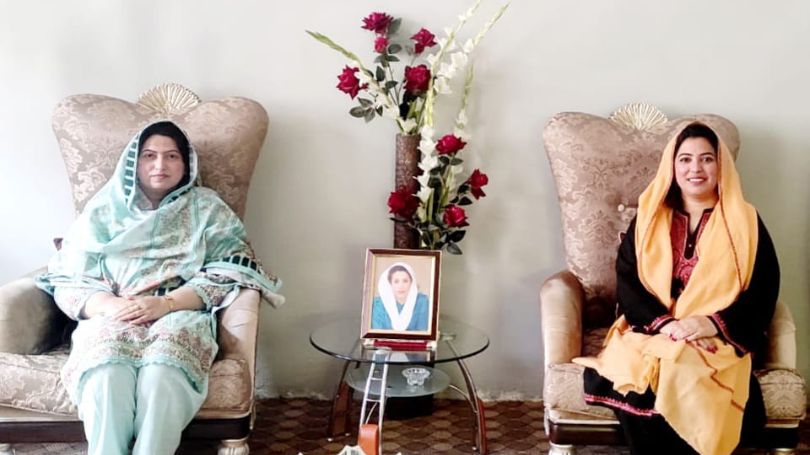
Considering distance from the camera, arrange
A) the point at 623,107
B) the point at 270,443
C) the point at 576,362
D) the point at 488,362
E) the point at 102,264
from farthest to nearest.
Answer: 1. the point at 488,362
2. the point at 623,107
3. the point at 270,443
4. the point at 102,264
5. the point at 576,362

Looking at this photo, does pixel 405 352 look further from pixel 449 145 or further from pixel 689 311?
pixel 689 311

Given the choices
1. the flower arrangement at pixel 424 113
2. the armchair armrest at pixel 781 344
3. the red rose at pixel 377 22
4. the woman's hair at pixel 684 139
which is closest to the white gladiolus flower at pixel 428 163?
the flower arrangement at pixel 424 113

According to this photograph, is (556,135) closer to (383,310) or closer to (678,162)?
(678,162)

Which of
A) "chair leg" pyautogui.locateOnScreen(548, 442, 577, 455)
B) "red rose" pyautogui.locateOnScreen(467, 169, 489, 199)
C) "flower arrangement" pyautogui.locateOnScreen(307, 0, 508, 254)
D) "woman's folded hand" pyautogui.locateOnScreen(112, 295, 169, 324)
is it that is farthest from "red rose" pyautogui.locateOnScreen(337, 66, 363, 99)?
"chair leg" pyautogui.locateOnScreen(548, 442, 577, 455)

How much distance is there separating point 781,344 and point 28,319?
215cm

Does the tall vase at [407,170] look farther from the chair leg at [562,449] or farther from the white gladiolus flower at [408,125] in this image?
the chair leg at [562,449]

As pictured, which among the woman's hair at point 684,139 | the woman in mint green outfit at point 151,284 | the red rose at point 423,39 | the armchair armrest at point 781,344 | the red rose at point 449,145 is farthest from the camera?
the red rose at point 423,39

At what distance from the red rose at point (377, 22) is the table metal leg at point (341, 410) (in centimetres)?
109

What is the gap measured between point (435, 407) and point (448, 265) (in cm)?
51

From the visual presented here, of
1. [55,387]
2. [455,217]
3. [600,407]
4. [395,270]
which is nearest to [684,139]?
[455,217]

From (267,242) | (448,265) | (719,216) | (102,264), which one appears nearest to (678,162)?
(719,216)

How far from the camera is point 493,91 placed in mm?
3031

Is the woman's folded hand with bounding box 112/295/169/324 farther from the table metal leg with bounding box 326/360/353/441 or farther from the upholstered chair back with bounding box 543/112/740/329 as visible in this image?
the upholstered chair back with bounding box 543/112/740/329

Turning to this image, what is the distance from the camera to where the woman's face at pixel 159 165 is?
2.63 m
